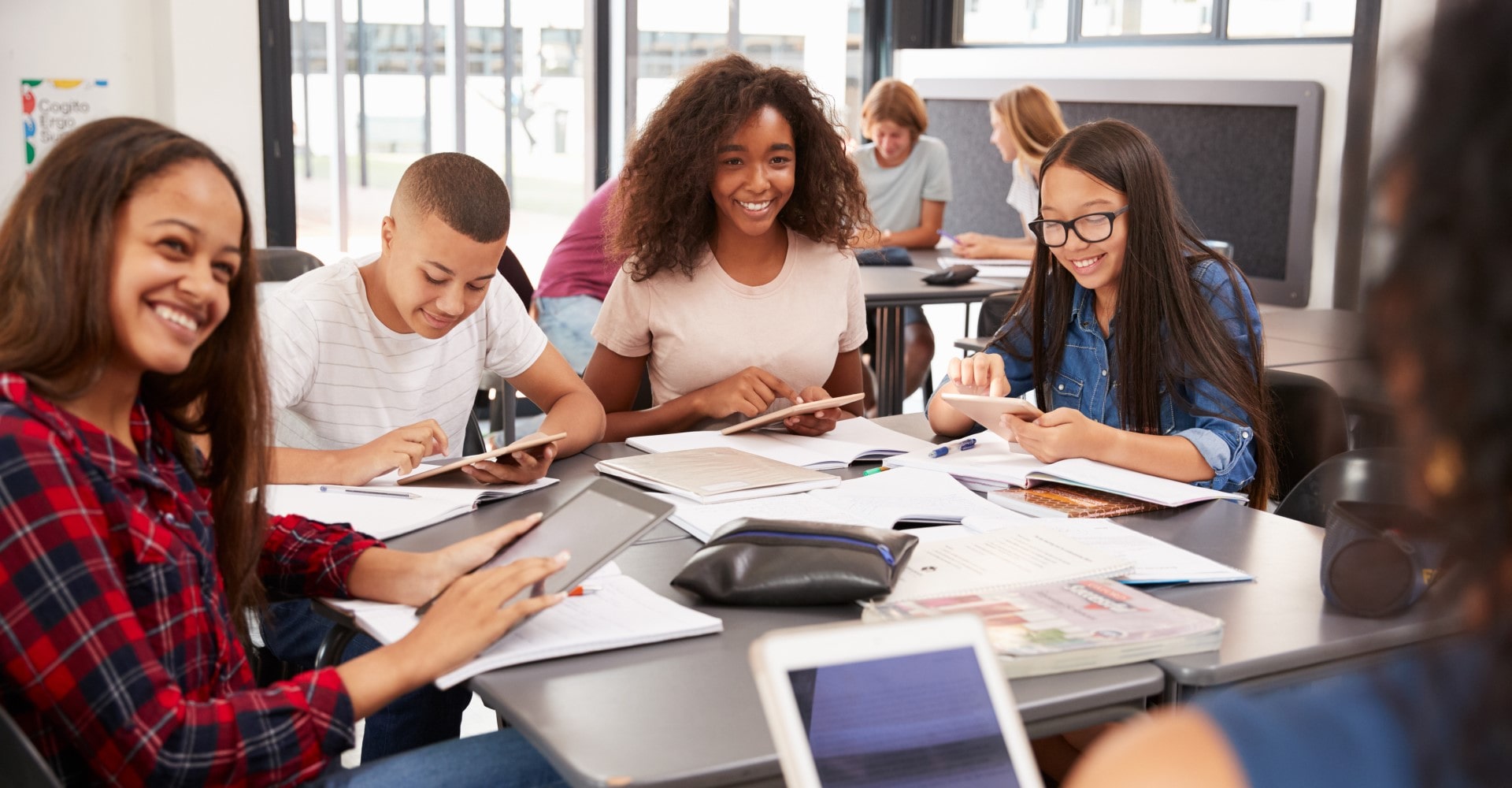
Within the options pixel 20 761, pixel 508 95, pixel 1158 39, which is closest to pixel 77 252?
pixel 20 761

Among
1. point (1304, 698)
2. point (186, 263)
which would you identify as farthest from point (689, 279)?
point (1304, 698)

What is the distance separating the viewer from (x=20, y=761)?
0.95 metres

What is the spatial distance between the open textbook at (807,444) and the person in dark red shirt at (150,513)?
78 centimetres

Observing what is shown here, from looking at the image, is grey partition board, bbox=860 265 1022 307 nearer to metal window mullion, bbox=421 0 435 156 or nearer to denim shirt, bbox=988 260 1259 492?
denim shirt, bbox=988 260 1259 492

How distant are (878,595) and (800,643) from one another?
541 mm

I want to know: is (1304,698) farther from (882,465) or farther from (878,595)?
(882,465)

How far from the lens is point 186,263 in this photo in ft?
3.85

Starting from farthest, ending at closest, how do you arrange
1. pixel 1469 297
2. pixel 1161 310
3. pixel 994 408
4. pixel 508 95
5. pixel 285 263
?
1. pixel 508 95
2. pixel 285 263
3. pixel 1161 310
4. pixel 994 408
5. pixel 1469 297

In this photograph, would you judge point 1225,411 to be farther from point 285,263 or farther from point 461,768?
point 285,263

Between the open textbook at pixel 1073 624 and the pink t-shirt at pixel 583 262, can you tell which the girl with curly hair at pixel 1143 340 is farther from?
the pink t-shirt at pixel 583 262

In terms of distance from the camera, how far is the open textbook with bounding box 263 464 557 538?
1.62m

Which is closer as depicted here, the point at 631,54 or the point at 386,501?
the point at 386,501

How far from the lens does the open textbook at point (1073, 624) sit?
1216mm

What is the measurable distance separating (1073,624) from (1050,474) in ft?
1.97
